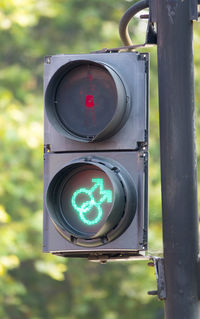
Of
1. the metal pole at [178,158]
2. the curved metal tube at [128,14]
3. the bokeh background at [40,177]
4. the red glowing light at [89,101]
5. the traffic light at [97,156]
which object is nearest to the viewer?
the metal pole at [178,158]

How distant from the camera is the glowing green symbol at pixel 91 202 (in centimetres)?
465

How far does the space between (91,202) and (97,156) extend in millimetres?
256

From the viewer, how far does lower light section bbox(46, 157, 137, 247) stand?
4590 millimetres

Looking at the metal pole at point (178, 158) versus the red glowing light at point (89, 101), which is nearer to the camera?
the metal pole at point (178, 158)

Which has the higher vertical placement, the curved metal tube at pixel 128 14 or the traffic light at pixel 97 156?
the curved metal tube at pixel 128 14

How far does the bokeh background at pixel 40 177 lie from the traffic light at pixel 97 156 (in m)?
7.31

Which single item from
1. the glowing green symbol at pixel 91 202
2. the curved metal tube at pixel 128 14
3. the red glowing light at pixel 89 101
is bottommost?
the glowing green symbol at pixel 91 202

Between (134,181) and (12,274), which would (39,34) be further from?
(134,181)

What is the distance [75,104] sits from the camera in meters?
4.90

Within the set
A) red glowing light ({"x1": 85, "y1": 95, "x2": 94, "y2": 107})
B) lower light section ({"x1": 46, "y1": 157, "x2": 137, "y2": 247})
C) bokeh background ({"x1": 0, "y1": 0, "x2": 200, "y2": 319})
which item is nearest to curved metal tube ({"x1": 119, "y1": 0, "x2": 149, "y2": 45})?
red glowing light ({"x1": 85, "y1": 95, "x2": 94, "y2": 107})

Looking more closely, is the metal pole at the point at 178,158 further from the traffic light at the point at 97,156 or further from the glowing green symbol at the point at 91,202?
the glowing green symbol at the point at 91,202

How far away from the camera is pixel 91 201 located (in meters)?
4.68

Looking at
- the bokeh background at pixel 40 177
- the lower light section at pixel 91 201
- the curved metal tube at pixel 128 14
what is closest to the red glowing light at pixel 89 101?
the lower light section at pixel 91 201

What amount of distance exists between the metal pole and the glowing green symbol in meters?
0.29
